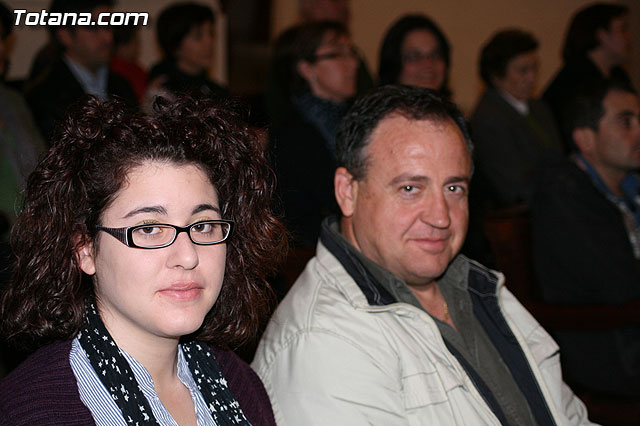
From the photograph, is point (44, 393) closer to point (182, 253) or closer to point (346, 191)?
point (182, 253)

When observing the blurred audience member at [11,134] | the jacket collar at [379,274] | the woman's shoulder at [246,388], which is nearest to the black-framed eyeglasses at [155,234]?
the woman's shoulder at [246,388]

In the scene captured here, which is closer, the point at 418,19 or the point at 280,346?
the point at 280,346

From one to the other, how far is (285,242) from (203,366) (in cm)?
33

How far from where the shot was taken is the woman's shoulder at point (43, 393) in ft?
3.83

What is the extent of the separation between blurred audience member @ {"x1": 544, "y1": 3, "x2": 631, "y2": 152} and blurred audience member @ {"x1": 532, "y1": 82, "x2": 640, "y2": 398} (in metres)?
2.10

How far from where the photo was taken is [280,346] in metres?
1.61

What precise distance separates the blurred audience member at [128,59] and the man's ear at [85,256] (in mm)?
2971

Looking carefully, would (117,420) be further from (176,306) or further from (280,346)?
(280,346)

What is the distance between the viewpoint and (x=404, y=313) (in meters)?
1.65

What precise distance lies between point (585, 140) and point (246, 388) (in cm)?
205

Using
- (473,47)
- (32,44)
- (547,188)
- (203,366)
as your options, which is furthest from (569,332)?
(473,47)

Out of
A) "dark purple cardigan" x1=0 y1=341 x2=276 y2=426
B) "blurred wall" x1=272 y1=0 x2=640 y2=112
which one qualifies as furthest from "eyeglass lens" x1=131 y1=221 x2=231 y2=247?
"blurred wall" x1=272 y1=0 x2=640 y2=112

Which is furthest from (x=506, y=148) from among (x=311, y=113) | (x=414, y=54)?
(x=311, y=113)

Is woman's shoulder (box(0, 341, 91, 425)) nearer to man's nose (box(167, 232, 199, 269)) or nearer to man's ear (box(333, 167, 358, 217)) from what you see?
man's nose (box(167, 232, 199, 269))
